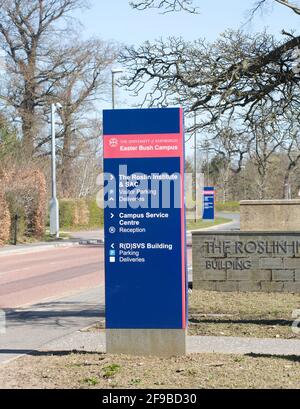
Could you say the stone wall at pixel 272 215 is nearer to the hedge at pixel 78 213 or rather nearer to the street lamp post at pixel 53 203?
the street lamp post at pixel 53 203

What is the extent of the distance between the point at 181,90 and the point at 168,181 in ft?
8.72

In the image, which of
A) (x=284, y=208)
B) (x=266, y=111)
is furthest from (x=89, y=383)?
(x=284, y=208)

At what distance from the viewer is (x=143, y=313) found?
25.2 ft

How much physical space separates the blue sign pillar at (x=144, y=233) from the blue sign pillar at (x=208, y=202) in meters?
35.2

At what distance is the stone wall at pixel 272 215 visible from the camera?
1540cm

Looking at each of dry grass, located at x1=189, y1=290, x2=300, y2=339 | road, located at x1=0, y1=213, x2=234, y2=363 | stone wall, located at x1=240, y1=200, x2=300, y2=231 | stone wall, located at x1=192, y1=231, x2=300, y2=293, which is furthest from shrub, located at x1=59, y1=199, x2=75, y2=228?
dry grass, located at x1=189, y1=290, x2=300, y2=339

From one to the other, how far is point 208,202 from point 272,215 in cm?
3019

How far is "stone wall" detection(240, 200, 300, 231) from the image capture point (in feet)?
50.5

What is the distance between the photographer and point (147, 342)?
303 inches

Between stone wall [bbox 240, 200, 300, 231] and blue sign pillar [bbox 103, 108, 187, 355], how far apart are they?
7.95 metres

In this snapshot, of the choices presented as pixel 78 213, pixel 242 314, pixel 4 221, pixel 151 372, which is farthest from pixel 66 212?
pixel 151 372

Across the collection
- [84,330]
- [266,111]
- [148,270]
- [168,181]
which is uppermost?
[266,111]

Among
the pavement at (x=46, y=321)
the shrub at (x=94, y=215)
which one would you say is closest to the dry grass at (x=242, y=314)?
the pavement at (x=46, y=321)
